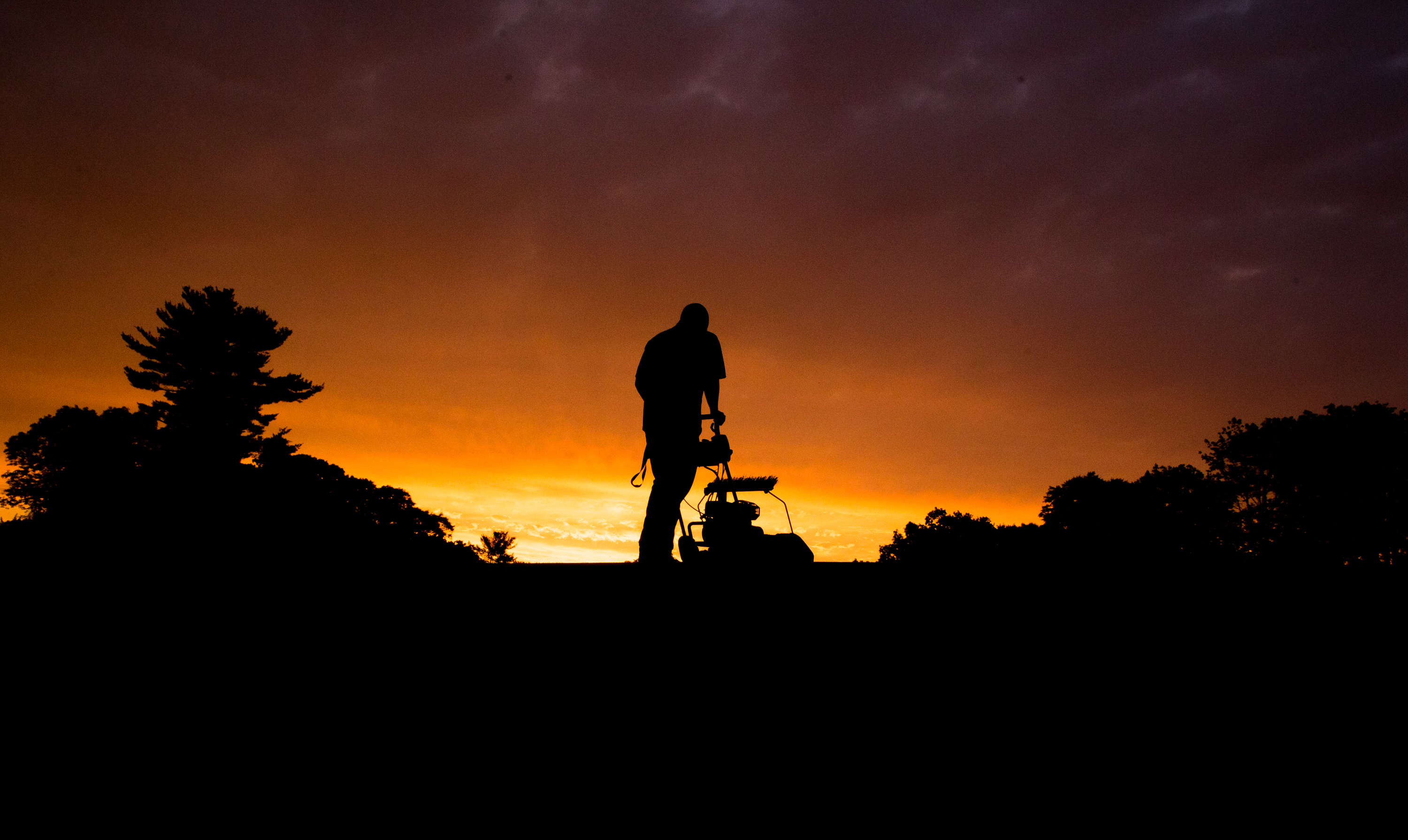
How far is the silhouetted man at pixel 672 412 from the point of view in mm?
7906

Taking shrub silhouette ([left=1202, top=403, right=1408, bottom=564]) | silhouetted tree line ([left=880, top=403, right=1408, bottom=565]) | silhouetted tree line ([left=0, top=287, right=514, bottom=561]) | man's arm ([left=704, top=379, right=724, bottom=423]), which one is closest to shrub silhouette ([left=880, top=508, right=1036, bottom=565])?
silhouetted tree line ([left=880, top=403, right=1408, bottom=565])

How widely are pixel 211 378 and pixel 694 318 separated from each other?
158ft

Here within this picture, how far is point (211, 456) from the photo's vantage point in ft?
140

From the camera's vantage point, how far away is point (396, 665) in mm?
4875

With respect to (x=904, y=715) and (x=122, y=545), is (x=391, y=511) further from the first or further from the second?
(x=904, y=715)

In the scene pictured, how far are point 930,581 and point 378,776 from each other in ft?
16.2

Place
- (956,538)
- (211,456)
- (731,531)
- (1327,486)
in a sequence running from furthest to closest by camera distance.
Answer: (956,538)
(211,456)
(1327,486)
(731,531)

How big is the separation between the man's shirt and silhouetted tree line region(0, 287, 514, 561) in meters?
28.5

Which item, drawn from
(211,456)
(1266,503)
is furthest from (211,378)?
(1266,503)

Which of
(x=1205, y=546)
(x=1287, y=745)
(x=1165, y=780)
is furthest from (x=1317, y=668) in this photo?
(x=1205, y=546)

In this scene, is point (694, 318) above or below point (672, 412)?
above

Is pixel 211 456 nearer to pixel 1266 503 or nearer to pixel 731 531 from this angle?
pixel 731 531

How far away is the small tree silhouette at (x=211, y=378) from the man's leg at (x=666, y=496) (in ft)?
144

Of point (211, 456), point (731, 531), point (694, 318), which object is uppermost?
point (211, 456)
